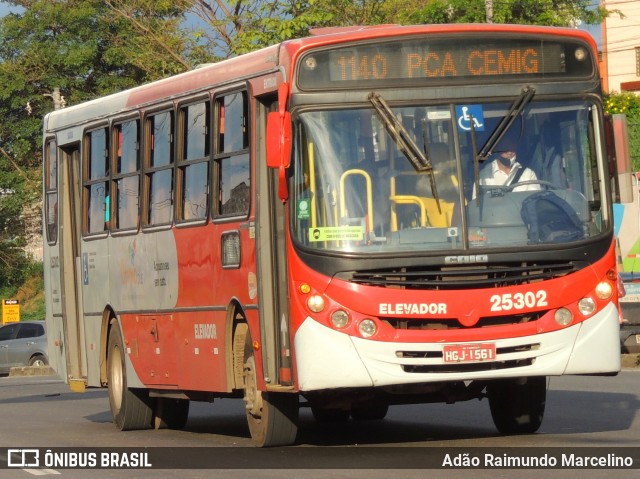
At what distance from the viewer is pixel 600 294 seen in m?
11.2

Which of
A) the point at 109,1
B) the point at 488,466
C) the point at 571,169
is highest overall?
the point at 109,1

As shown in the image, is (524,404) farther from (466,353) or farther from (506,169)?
A: (506,169)

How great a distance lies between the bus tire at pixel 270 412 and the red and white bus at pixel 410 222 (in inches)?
0.7

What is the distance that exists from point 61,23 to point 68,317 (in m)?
34.1

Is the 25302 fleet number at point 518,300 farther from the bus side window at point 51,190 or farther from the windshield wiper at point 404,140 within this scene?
the bus side window at point 51,190

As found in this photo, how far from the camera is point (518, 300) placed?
35.9 ft

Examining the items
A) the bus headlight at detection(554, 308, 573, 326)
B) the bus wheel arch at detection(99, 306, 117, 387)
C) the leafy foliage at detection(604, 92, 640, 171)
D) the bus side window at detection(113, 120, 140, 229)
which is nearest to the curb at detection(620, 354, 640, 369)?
the bus wheel arch at detection(99, 306, 117, 387)

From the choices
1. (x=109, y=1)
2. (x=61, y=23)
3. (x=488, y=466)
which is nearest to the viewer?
(x=488, y=466)

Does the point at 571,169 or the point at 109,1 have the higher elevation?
the point at 109,1

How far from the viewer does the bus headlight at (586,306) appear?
438 inches

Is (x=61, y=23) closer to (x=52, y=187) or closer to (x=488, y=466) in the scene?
(x=52, y=187)

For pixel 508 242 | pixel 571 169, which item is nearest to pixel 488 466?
pixel 508 242

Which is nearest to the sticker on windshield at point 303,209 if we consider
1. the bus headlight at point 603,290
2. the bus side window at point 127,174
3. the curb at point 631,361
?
the bus headlight at point 603,290

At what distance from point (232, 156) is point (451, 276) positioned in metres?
2.35
